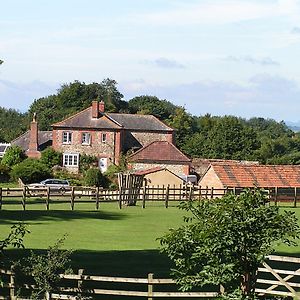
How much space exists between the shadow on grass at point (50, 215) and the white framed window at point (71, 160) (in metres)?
32.2

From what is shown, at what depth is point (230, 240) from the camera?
1266cm

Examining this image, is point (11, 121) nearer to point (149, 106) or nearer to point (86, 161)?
point (149, 106)

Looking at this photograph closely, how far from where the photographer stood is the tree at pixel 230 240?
41.8 feet

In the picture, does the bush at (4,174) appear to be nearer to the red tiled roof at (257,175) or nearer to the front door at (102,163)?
the front door at (102,163)

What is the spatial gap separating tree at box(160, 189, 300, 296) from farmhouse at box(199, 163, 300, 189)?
38183 millimetres

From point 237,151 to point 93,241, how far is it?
6359 centimetres

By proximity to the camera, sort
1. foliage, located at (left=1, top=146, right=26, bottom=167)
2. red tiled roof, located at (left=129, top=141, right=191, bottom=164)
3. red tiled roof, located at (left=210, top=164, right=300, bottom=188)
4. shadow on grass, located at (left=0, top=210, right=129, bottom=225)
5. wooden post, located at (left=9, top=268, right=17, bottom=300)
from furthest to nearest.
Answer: red tiled roof, located at (left=129, top=141, right=191, bottom=164) < foliage, located at (left=1, top=146, right=26, bottom=167) < red tiled roof, located at (left=210, top=164, right=300, bottom=188) < shadow on grass, located at (left=0, top=210, right=129, bottom=225) < wooden post, located at (left=9, top=268, right=17, bottom=300)

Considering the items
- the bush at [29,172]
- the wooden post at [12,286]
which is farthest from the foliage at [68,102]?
the wooden post at [12,286]

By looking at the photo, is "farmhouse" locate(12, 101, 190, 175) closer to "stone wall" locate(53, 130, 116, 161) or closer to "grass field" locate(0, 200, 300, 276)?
"stone wall" locate(53, 130, 116, 161)

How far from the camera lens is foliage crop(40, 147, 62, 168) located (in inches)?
2790

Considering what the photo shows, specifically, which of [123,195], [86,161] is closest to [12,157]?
[86,161]

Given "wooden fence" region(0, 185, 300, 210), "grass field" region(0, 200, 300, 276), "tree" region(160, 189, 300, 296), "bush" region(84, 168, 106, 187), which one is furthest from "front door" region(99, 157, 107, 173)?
"tree" region(160, 189, 300, 296)

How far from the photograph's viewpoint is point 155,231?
3216cm

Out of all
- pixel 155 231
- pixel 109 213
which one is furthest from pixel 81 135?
pixel 155 231
